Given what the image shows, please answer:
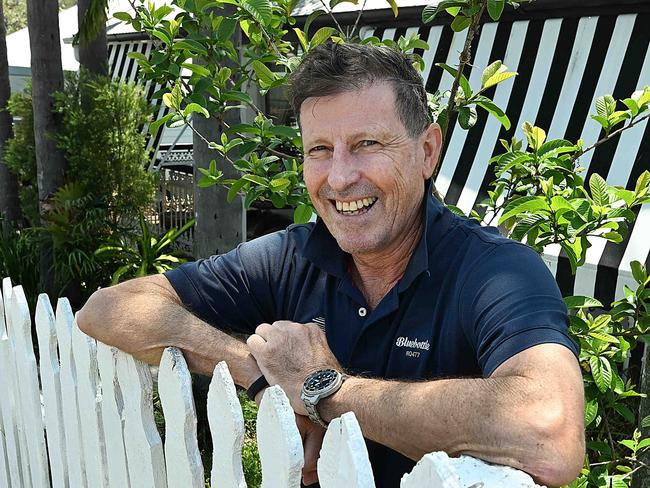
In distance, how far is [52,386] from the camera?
255 cm

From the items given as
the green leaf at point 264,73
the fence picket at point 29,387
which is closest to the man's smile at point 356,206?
the green leaf at point 264,73

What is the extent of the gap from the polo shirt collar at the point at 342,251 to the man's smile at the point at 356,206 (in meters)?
0.15

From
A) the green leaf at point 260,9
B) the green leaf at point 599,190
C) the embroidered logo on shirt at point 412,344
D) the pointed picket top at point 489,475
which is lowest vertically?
the pointed picket top at point 489,475

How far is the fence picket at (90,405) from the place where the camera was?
2.26 m

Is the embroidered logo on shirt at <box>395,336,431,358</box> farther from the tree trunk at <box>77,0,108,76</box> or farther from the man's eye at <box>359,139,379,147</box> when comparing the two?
the tree trunk at <box>77,0,108,76</box>

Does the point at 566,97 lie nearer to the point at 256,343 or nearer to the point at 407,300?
the point at 407,300

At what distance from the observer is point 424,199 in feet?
6.73

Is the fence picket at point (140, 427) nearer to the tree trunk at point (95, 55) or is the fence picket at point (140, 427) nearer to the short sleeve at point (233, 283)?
the short sleeve at point (233, 283)

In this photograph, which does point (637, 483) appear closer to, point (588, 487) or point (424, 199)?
point (588, 487)

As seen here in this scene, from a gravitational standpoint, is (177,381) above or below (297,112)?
below

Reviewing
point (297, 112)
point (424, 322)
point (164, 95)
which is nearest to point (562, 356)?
point (424, 322)

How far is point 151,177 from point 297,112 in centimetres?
598

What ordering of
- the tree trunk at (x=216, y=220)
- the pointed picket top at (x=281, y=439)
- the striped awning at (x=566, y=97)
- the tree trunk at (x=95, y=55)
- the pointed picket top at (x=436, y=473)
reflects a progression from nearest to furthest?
1. the pointed picket top at (x=436, y=473)
2. the pointed picket top at (x=281, y=439)
3. the tree trunk at (x=216, y=220)
4. the striped awning at (x=566, y=97)
5. the tree trunk at (x=95, y=55)

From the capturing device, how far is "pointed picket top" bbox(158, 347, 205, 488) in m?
1.84
